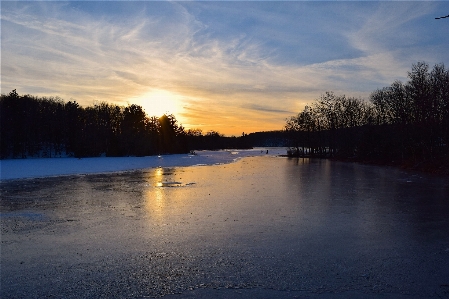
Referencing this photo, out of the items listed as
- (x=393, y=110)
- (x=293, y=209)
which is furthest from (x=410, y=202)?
(x=393, y=110)

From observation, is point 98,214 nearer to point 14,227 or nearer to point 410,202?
point 14,227

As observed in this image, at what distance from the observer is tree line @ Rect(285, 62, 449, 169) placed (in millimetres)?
41156

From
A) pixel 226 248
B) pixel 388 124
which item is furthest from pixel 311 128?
pixel 226 248

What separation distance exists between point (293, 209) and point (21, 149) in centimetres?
6215

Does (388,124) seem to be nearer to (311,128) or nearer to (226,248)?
(311,128)

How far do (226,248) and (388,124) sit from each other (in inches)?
2318

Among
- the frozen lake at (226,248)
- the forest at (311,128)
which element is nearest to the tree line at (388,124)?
the forest at (311,128)

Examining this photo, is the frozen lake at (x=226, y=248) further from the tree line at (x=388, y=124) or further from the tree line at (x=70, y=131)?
the tree line at (x=70, y=131)

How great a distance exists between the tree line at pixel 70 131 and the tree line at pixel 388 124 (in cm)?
3786

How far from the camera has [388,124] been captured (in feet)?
197

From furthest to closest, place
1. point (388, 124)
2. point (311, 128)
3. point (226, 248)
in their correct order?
point (311, 128) < point (388, 124) < point (226, 248)

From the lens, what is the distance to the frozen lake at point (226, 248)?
6.07m

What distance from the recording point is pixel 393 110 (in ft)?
192

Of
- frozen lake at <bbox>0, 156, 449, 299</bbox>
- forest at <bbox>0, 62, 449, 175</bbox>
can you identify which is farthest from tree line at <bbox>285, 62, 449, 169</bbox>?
frozen lake at <bbox>0, 156, 449, 299</bbox>
